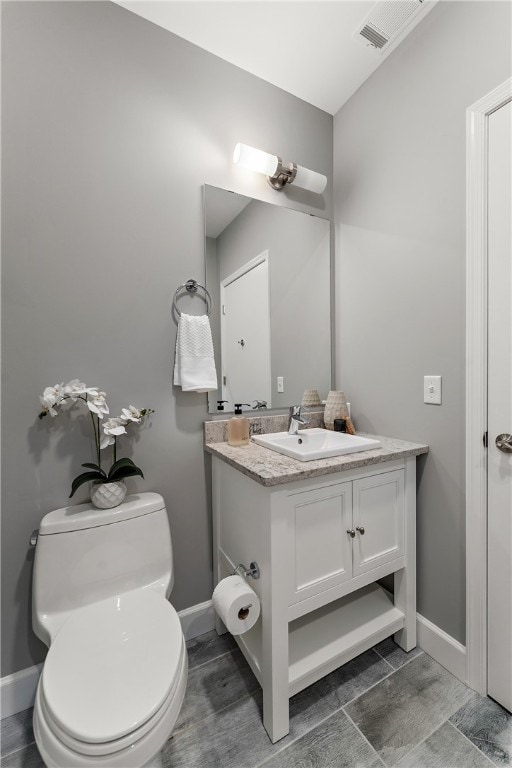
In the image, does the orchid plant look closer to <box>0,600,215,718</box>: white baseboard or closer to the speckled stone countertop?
the speckled stone countertop

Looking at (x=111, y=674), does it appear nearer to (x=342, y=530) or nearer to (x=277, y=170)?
(x=342, y=530)

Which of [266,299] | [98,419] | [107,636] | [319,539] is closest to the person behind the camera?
[107,636]

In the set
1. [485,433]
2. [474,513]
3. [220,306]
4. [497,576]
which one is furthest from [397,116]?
[497,576]

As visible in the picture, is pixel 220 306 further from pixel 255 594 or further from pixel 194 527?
pixel 255 594

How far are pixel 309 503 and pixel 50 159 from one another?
160 centimetres

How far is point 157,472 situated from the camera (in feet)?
4.81

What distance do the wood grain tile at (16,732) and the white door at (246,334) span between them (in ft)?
4.46

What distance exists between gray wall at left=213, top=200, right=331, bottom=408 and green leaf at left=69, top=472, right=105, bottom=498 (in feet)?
2.94

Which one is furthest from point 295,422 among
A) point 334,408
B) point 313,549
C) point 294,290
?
point 294,290

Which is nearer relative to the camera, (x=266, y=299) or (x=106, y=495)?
(x=106, y=495)

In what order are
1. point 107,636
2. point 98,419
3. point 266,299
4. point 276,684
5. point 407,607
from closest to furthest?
point 107,636, point 276,684, point 98,419, point 407,607, point 266,299

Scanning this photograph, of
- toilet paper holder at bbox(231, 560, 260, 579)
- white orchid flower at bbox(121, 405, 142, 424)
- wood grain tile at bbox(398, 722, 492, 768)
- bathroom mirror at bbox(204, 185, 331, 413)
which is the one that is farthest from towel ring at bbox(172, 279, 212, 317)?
wood grain tile at bbox(398, 722, 492, 768)

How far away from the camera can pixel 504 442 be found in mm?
1155

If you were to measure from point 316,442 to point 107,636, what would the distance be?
43.9 inches
